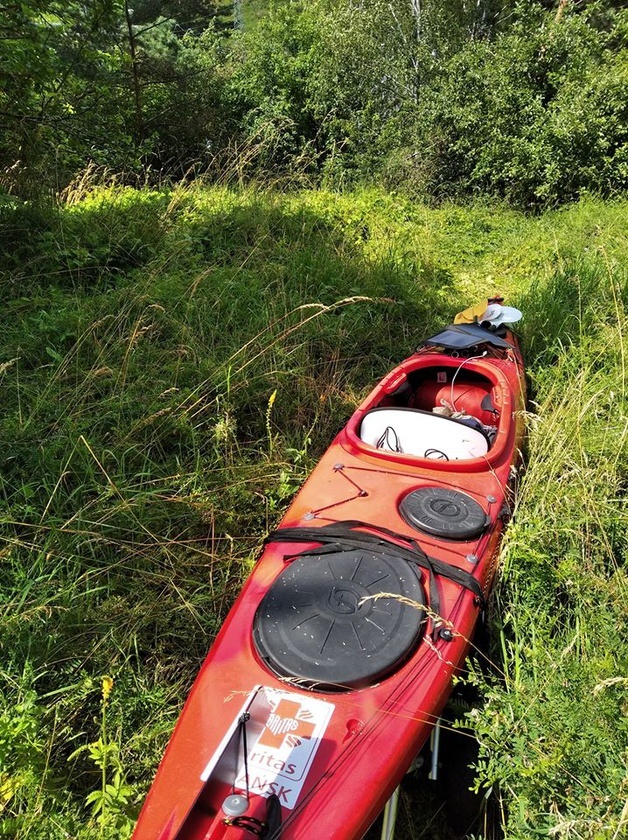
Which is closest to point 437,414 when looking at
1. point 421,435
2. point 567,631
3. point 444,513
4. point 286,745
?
point 421,435

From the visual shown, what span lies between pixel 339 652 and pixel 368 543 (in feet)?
1.56

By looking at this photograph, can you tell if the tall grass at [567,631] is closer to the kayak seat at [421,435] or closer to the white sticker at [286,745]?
the kayak seat at [421,435]

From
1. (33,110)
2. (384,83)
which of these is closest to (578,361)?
(33,110)

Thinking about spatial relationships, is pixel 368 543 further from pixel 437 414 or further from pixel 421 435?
pixel 437 414

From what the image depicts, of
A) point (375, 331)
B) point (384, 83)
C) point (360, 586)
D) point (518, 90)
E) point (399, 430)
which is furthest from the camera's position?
point (384, 83)

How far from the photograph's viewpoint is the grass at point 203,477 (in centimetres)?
172

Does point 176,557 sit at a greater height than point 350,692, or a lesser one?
lesser

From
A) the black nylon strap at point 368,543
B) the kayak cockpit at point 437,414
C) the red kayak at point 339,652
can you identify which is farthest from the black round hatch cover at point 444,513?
the kayak cockpit at point 437,414

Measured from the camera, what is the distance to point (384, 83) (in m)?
9.79

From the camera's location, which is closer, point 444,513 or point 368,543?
point 368,543

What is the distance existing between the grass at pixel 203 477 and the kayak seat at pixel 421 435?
1.09 ft

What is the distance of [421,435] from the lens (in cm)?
289

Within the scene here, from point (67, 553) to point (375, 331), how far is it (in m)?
3.04

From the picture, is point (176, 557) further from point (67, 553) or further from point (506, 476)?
point (506, 476)
